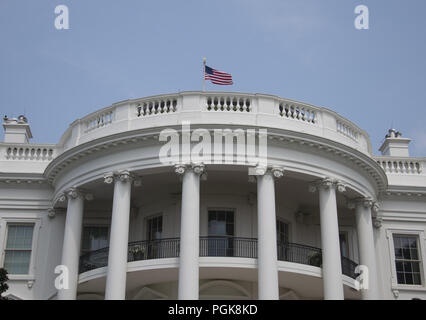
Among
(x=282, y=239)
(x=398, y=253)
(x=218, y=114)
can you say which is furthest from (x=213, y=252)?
(x=398, y=253)

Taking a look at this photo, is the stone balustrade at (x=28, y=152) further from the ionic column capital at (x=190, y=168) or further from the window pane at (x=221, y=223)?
the ionic column capital at (x=190, y=168)

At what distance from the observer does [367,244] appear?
25.9m

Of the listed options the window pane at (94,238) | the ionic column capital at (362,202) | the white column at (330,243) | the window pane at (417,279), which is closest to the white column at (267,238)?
the white column at (330,243)

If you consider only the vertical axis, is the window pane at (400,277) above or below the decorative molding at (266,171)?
below

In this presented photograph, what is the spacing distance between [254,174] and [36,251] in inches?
377

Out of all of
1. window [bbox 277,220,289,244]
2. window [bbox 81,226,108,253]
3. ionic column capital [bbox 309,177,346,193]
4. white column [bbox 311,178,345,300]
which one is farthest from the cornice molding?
window [bbox 277,220,289,244]

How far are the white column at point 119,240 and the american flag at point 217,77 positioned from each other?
5338 millimetres

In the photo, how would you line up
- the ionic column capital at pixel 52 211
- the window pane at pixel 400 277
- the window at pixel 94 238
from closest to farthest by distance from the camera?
the ionic column capital at pixel 52 211
the window at pixel 94 238
the window pane at pixel 400 277

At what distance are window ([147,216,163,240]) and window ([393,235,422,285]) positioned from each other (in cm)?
969

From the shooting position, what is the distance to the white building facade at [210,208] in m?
23.5

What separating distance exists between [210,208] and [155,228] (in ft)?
8.08

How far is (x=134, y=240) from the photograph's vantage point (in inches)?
1062

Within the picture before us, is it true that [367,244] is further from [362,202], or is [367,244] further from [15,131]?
[15,131]
